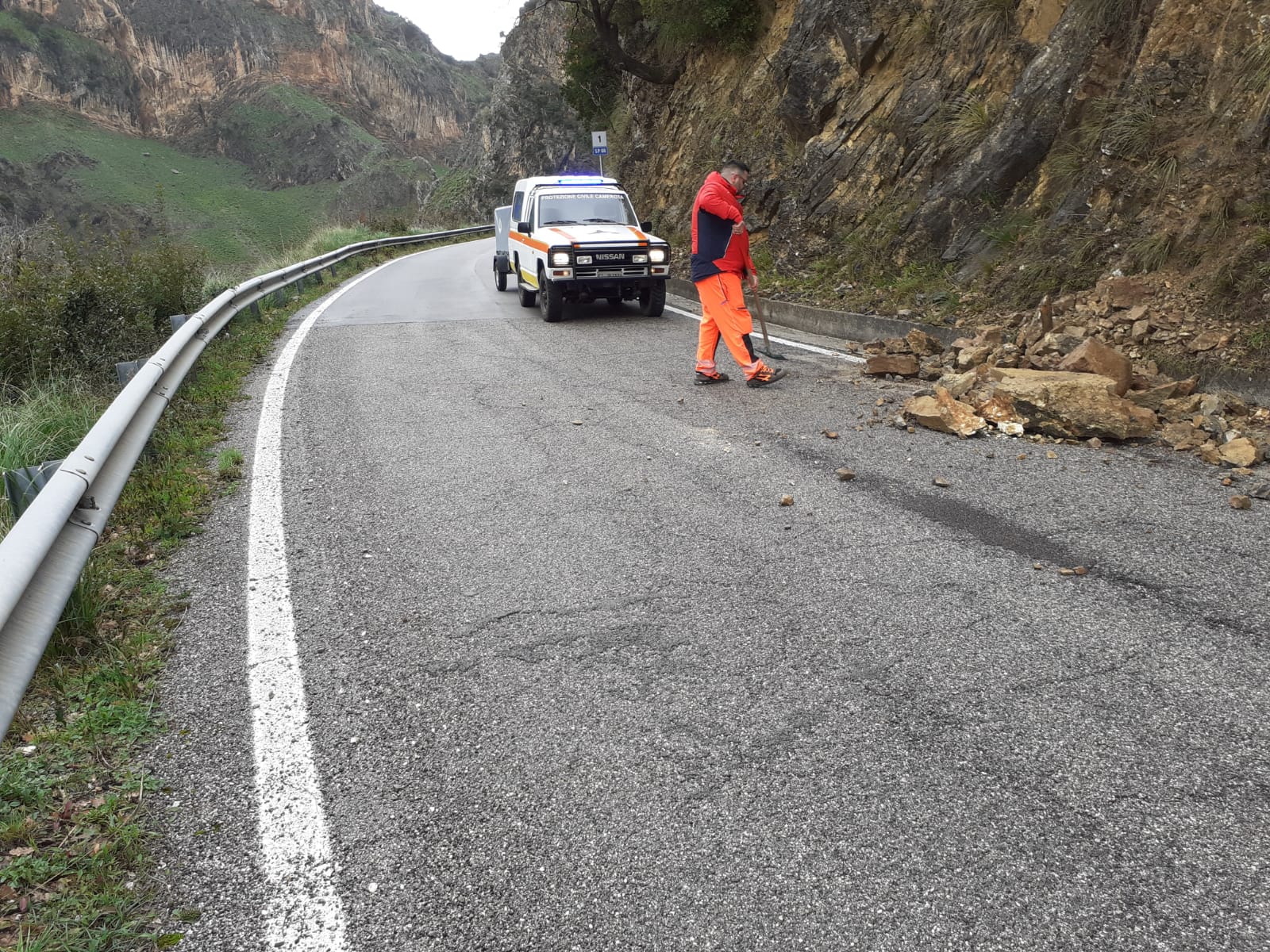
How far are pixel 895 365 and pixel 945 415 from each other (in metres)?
1.95

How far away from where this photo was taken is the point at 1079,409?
6559 mm

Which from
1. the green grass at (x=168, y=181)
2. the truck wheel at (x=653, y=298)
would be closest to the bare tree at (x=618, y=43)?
the truck wheel at (x=653, y=298)

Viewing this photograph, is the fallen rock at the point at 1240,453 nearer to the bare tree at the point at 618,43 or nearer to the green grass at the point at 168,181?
the bare tree at the point at 618,43

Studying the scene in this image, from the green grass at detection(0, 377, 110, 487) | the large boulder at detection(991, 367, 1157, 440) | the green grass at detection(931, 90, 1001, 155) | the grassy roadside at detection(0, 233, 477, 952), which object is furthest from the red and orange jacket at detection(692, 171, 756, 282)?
the green grass at detection(931, 90, 1001, 155)

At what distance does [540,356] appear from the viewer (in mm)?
10602

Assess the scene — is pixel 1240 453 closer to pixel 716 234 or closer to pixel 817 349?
pixel 716 234

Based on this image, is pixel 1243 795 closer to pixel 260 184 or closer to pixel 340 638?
pixel 340 638

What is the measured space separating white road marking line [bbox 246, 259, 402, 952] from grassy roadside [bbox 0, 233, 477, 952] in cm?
27

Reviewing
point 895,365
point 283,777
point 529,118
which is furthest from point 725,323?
point 529,118

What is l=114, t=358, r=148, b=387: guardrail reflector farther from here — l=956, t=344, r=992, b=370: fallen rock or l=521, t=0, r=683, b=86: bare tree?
l=521, t=0, r=683, b=86: bare tree

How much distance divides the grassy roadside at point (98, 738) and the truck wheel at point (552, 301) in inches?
308

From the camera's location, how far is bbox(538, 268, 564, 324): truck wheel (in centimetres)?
1355

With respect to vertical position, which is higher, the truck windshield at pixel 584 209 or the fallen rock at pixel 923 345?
the truck windshield at pixel 584 209

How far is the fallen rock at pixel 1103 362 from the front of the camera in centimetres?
717
